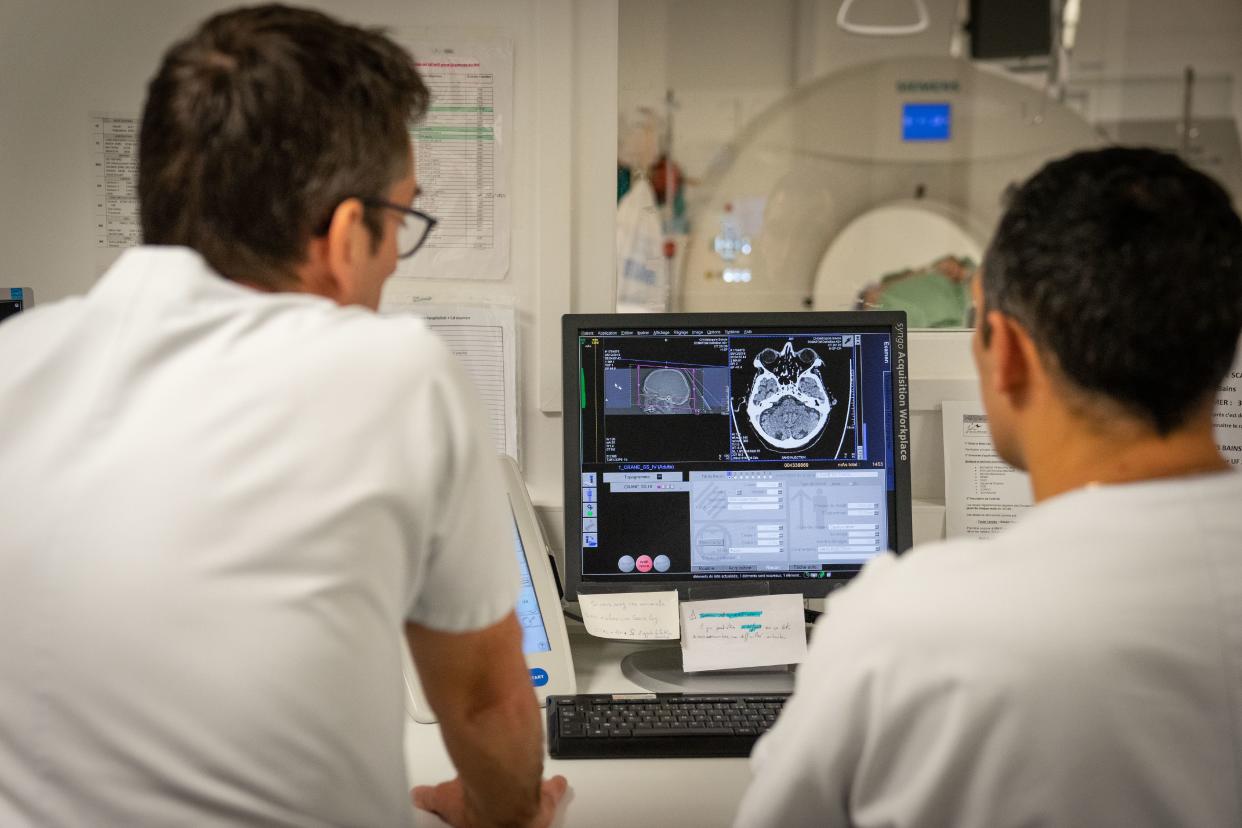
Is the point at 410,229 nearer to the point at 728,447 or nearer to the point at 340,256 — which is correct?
the point at 340,256

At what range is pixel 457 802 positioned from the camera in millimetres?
1142

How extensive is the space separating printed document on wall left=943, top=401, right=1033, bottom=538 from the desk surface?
26.2 inches

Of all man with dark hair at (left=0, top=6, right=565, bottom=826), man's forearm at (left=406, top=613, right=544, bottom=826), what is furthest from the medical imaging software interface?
man with dark hair at (left=0, top=6, right=565, bottom=826)

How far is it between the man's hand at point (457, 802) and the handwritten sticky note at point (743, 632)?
436 mm

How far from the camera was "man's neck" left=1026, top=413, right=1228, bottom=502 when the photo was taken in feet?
2.77

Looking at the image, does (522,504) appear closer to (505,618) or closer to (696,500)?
(696,500)

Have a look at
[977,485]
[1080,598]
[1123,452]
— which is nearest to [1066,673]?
[1080,598]

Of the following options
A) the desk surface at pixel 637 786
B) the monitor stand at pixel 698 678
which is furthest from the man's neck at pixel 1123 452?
the monitor stand at pixel 698 678

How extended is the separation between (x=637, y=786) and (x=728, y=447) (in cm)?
53

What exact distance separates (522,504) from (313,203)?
845mm

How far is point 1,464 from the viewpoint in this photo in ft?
2.71

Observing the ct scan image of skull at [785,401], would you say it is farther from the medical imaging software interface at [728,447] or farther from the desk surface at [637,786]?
the desk surface at [637,786]

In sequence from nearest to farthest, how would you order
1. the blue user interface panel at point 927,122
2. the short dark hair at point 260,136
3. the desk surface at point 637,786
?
the short dark hair at point 260,136 → the desk surface at point 637,786 → the blue user interface panel at point 927,122

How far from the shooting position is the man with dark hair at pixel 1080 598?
75 centimetres
